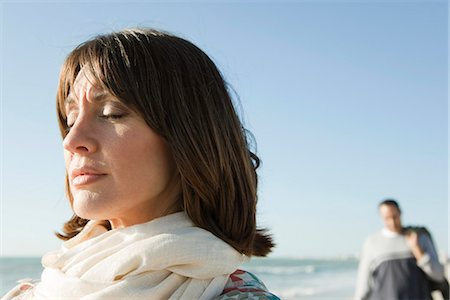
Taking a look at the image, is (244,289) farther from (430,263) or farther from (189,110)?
(430,263)

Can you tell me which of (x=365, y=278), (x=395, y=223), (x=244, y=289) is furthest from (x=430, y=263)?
(x=244, y=289)

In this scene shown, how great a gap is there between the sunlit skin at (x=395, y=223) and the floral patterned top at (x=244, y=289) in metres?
4.94

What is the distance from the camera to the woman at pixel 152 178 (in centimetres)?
132

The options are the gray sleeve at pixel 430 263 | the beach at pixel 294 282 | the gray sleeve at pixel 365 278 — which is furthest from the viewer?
the beach at pixel 294 282

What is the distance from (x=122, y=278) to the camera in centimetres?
131

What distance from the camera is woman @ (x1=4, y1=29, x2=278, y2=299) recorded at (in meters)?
1.32

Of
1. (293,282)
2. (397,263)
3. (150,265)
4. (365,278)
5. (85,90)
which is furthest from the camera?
(293,282)

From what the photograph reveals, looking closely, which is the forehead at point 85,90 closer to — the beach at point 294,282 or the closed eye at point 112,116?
the closed eye at point 112,116

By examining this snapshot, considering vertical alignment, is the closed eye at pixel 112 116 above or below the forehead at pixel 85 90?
below

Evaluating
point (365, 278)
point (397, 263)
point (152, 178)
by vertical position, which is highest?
point (152, 178)

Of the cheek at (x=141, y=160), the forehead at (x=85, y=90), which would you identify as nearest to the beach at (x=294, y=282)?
the forehead at (x=85, y=90)

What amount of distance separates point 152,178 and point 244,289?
29cm

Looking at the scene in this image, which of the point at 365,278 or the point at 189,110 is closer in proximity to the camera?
the point at 189,110

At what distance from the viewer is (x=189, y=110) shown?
1.42m
